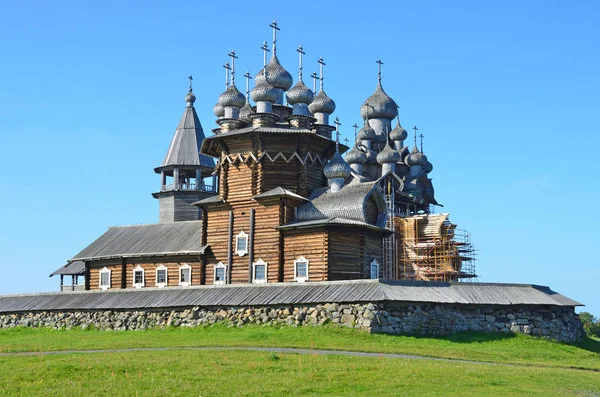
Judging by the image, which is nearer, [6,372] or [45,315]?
[6,372]

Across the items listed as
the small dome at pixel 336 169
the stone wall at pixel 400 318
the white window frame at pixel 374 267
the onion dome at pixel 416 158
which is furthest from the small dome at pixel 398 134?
the stone wall at pixel 400 318

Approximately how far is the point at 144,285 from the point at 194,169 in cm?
1339

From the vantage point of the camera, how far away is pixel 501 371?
20812mm

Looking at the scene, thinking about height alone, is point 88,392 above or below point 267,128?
below

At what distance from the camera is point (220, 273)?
130 feet

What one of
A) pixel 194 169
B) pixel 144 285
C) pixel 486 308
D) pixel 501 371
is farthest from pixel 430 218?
pixel 501 371

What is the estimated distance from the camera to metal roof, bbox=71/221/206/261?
138ft

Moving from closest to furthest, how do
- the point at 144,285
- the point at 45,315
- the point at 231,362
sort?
the point at 231,362, the point at 45,315, the point at 144,285

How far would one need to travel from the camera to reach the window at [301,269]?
36.2m

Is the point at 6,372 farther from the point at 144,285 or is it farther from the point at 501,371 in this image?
the point at 144,285

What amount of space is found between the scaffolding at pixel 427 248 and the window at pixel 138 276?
58.6ft

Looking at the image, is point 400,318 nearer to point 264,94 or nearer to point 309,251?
point 309,251

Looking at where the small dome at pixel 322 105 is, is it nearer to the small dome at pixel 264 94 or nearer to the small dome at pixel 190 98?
the small dome at pixel 264 94

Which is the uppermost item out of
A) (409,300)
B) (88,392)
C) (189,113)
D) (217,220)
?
(189,113)
